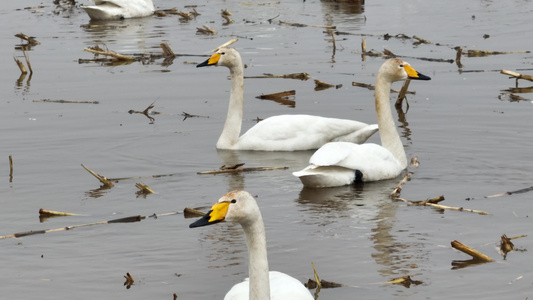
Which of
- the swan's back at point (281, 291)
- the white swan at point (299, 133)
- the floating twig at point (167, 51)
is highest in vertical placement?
the swan's back at point (281, 291)

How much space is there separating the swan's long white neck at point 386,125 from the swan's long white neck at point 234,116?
1949 mm

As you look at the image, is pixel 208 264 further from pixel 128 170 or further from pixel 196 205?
pixel 128 170

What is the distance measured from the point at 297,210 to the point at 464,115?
4725 millimetres

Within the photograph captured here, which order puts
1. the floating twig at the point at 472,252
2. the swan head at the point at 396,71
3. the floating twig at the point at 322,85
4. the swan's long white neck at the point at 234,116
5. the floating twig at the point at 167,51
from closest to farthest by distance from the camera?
the floating twig at the point at 472,252 < the swan head at the point at 396,71 < the swan's long white neck at the point at 234,116 < the floating twig at the point at 322,85 < the floating twig at the point at 167,51

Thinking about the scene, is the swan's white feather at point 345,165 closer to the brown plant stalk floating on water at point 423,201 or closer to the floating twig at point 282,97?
the brown plant stalk floating on water at point 423,201

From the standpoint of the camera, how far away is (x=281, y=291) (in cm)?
639

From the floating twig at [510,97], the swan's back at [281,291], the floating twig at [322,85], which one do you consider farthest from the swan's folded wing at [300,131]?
the swan's back at [281,291]

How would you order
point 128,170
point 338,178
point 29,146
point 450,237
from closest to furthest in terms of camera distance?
point 450,237 < point 338,178 < point 128,170 < point 29,146

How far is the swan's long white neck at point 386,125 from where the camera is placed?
1135 centimetres

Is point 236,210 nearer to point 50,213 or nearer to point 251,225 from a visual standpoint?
point 251,225

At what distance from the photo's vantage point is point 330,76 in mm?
16828

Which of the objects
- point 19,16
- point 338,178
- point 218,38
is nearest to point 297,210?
point 338,178

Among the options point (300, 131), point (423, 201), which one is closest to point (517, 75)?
point (300, 131)

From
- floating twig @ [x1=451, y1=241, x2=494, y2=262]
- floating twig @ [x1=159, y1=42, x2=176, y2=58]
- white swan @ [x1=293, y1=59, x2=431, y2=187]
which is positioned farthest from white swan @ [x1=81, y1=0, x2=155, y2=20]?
floating twig @ [x1=451, y1=241, x2=494, y2=262]
